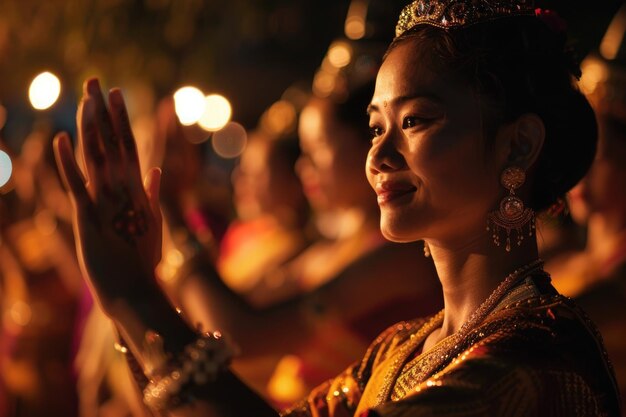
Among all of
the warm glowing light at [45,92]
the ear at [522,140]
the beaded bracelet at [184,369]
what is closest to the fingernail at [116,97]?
the beaded bracelet at [184,369]

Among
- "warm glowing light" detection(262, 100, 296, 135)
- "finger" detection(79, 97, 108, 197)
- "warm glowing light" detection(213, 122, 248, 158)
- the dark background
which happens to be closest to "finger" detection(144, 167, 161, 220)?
"finger" detection(79, 97, 108, 197)

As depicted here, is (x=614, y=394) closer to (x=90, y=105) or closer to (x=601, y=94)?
(x=90, y=105)

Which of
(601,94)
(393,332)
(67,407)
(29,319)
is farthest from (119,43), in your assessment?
(393,332)

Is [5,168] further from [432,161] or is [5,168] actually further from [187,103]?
[432,161]

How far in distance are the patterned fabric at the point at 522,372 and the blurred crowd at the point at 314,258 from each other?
35 centimetres

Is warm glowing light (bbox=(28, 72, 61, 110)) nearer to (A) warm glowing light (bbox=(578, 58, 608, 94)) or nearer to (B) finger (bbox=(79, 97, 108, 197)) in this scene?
(A) warm glowing light (bbox=(578, 58, 608, 94))

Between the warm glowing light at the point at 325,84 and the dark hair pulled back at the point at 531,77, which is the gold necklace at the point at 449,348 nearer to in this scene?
the dark hair pulled back at the point at 531,77

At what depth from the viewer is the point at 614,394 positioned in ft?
5.01

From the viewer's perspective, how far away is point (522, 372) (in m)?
1.38

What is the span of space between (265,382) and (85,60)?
312cm

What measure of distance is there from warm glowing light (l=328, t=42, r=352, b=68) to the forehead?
1.48 m

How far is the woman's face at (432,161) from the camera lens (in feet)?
5.28

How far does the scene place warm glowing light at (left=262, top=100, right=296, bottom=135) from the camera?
4520mm

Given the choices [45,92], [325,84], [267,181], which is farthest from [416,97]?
[45,92]
